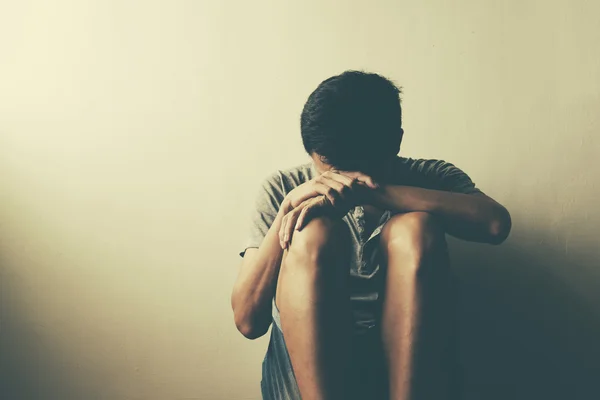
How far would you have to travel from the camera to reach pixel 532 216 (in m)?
1.17

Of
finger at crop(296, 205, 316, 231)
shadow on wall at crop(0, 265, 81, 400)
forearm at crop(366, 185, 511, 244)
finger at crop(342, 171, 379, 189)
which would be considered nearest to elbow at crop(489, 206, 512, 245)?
forearm at crop(366, 185, 511, 244)

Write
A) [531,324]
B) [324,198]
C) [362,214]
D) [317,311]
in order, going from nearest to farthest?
[317,311], [324,198], [362,214], [531,324]

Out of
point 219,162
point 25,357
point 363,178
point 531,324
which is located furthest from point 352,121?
point 25,357

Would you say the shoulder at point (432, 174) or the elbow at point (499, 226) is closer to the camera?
the elbow at point (499, 226)

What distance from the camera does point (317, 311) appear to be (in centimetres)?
71

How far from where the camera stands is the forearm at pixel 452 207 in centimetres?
85

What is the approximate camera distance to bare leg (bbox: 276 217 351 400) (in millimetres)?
710

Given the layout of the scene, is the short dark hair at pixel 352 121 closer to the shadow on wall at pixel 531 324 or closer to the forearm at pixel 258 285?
the forearm at pixel 258 285

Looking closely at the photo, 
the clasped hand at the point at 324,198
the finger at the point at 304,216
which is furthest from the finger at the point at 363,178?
the finger at the point at 304,216

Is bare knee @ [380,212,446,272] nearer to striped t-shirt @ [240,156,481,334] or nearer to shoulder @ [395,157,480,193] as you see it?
striped t-shirt @ [240,156,481,334]

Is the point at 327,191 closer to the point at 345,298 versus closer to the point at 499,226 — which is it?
the point at 345,298

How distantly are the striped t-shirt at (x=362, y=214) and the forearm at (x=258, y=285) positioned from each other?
0.08 metres

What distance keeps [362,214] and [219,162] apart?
1.40ft

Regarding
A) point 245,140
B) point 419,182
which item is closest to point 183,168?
point 245,140
